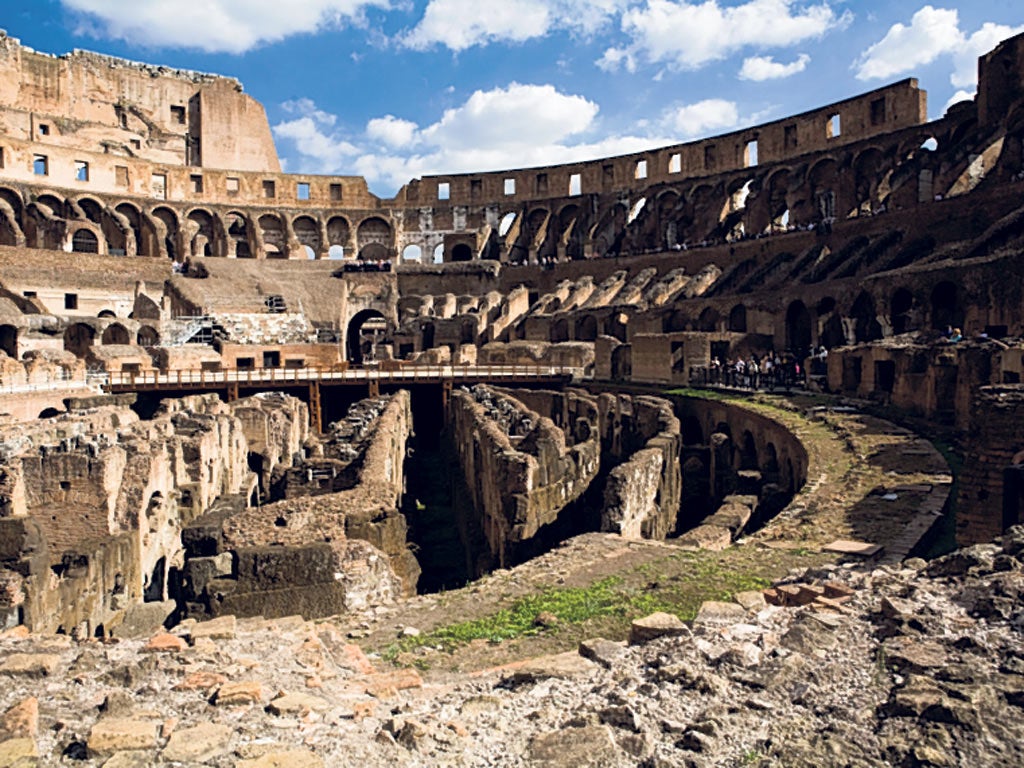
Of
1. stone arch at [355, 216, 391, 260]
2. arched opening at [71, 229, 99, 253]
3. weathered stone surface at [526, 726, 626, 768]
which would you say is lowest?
weathered stone surface at [526, 726, 626, 768]

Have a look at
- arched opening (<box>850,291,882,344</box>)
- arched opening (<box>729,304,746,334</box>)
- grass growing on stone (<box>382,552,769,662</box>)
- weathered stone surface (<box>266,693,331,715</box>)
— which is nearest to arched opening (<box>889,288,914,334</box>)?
arched opening (<box>850,291,882,344</box>)

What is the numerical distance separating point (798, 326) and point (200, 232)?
39628 mm

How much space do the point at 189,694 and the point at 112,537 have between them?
231 inches

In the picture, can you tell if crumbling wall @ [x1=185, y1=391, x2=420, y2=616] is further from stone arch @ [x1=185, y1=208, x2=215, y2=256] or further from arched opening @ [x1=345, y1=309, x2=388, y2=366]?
stone arch @ [x1=185, y1=208, x2=215, y2=256]

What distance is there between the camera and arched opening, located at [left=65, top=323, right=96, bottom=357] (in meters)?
35.3

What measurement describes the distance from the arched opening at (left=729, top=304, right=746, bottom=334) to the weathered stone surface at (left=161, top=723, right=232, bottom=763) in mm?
29734

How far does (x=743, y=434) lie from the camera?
1811 centimetres

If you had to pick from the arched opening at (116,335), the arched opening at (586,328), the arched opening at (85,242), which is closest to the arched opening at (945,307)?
the arched opening at (586,328)

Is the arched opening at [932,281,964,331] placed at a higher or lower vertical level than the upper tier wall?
lower

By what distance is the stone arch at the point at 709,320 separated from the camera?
32531 millimetres

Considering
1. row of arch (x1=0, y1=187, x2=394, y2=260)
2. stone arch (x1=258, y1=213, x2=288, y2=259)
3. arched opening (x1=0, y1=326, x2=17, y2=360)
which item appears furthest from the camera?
stone arch (x1=258, y1=213, x2=288, y2=259)

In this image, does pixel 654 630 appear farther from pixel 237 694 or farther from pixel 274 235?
pixel 274 235

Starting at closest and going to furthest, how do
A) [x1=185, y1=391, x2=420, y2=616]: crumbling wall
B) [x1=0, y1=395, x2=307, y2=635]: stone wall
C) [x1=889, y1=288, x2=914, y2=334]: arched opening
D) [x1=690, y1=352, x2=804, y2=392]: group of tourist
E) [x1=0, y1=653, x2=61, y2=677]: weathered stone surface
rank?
[x1=0, y1=653, x2=61, y2=677]: weathered stone surface
[x1=185, y1=391, x2=420, y2=616]: crumbling wall
[x1=0, y1=395, x2=307, y2=635]: stone wall
[x1=690, y1=352, x2=804, y2=392]: group of tourist
[x1=889, y1=288, x2=914, y2=334]: arched opening

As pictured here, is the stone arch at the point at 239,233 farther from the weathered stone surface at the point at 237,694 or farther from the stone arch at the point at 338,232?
the weathered stone surface at the point at 237,694
